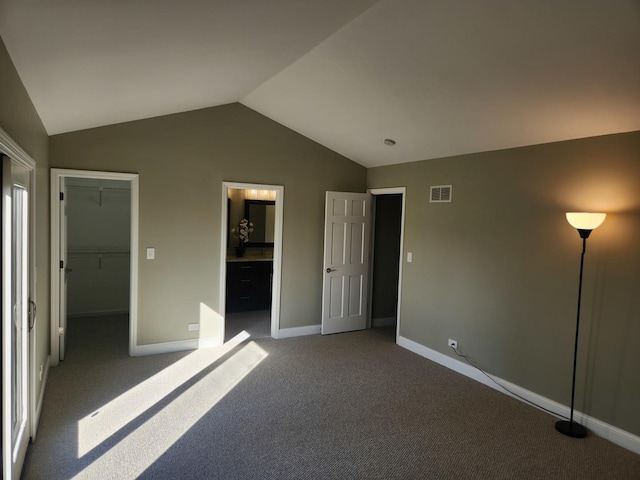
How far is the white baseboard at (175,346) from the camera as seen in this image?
4.41 metres

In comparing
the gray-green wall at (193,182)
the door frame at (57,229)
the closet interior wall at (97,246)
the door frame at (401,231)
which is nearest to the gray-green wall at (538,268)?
the door frame at (401,231)

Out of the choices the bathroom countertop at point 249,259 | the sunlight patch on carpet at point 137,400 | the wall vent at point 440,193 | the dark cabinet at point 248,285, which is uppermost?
the wall vent at point 440,193

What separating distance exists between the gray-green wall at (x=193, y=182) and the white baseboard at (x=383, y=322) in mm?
1206

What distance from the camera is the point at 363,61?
3059mm

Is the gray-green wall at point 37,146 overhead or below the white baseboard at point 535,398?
overhead

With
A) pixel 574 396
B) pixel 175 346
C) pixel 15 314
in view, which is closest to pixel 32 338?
pixel 15 314

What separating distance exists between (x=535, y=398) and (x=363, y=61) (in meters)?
3.24

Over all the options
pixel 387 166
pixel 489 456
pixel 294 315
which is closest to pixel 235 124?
pixel 387 166

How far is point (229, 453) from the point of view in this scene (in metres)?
2.69

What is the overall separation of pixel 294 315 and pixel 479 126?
127 inches

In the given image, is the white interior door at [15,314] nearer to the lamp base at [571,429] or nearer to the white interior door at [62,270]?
the white interior door at [62,270]

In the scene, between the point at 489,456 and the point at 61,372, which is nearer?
the point at 489,456

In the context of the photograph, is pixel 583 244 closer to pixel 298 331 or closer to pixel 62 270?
pixel 298 331

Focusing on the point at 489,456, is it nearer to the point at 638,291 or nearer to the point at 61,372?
the point at 638,291
